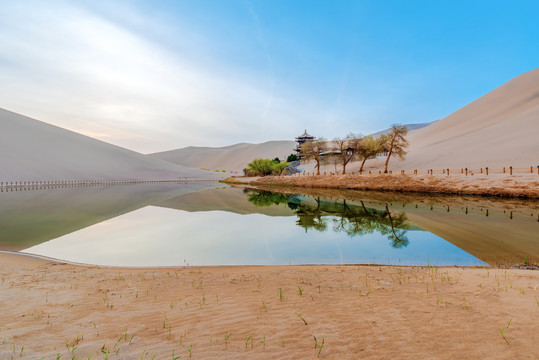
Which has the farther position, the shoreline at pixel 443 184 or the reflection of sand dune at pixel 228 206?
the shoreline at pixel 443 184

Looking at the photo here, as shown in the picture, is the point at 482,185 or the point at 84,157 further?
the point at 84,157

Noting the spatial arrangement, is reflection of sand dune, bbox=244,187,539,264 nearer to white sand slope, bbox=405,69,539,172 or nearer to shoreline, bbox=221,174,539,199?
shoreline, bbox=221,174,539,199

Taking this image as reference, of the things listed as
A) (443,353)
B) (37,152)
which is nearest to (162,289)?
(443,353)

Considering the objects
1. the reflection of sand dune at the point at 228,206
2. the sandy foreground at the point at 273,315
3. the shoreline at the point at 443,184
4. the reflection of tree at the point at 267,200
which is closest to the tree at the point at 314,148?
the shoreline at the point at 443,184

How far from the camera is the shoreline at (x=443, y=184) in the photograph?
28.2 meters

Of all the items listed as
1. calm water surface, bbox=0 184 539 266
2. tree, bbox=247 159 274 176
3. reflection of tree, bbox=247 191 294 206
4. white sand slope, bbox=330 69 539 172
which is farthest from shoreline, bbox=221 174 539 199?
tree, bbox=247 159 274 176

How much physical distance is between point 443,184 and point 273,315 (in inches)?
1513

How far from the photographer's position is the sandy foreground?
373cm

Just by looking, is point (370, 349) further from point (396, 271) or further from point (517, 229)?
point (517, 229)

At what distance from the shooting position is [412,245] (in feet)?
39.5

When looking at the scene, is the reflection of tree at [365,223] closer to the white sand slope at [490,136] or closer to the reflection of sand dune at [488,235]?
the reflection of sand dune at [488,235]

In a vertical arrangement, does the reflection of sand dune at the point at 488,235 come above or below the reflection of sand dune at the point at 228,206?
above

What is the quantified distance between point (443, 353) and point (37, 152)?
131 metres

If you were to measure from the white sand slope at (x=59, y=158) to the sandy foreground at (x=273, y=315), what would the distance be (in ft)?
319
